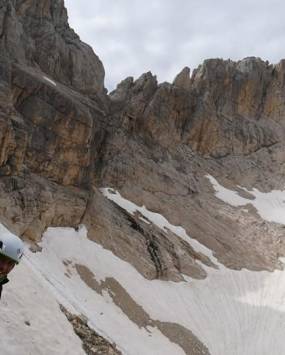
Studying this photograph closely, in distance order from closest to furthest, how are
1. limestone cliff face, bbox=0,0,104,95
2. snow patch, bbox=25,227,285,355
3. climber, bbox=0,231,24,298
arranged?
climber, bbox=0,231,24,298 → snow patch, bbox=25,227,285,355 → limestone cliff face, bbox=0,0,104,95

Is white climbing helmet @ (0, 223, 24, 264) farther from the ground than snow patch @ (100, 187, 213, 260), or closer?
closer

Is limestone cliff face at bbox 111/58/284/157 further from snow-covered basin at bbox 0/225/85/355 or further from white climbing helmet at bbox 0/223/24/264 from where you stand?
white climbing helmet at bbox 0/223/24/264

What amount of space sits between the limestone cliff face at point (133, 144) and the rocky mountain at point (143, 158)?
14 cm

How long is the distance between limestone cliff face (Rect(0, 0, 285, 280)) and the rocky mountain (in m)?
0.14

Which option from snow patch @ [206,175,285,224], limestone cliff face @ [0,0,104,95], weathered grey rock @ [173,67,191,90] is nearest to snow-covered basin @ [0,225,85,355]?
limestone cliff face @ [0,0,104,95]

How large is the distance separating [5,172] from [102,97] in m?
24.8

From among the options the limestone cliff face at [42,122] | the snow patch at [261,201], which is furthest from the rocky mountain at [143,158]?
the snow patch at [261,201]

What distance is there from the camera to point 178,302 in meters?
35.5

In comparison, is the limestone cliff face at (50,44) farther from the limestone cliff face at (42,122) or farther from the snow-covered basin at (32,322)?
the snow-covered basin at (32,322)

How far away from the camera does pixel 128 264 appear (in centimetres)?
3666

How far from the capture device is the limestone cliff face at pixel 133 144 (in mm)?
37188

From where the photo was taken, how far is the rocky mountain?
114 feet

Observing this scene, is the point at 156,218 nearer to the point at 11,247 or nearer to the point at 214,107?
the point at 214,107

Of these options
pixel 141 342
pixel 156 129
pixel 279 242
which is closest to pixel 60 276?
pixel 141 342
